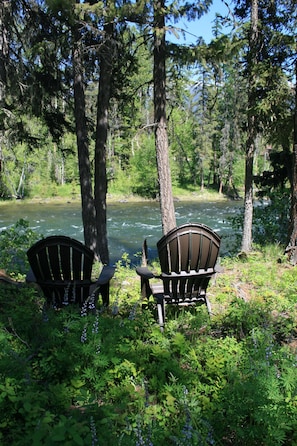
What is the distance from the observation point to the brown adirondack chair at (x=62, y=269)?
337cm

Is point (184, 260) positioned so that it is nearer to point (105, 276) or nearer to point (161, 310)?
point (161, 310)

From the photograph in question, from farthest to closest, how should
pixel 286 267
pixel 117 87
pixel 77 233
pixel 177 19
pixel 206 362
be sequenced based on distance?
pixel 77 233 → pixel 117 87 → pixel 177 19 → pixel 286 267 → pixel 206 362

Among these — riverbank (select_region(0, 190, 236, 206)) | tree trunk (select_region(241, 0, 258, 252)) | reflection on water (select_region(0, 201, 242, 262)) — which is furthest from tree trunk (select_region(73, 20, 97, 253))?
riverbank (select_region(0, 190, 236, 206))

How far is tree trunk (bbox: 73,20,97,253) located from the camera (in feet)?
23.3

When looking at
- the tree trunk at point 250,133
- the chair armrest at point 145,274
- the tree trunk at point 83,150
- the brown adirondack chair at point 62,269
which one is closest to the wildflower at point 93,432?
the brown adirondack chair at point 62,269

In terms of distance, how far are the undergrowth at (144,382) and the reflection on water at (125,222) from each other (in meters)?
10.2

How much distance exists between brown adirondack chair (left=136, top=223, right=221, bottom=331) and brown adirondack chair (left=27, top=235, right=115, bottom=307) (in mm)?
616

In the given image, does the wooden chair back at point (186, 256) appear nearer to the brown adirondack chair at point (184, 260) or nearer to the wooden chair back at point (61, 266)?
the brown adirondack chair at point (184, 260)

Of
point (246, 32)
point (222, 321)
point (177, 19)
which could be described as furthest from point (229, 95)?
point (222, 321)

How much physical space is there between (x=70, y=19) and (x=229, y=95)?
33.1 metres

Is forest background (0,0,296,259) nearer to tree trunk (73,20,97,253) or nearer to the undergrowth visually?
tree trunk (73,20,97,253)

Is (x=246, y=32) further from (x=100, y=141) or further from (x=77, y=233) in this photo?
(x=77, y=233)

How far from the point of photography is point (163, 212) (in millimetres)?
8062

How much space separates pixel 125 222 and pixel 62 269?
61.2ft
